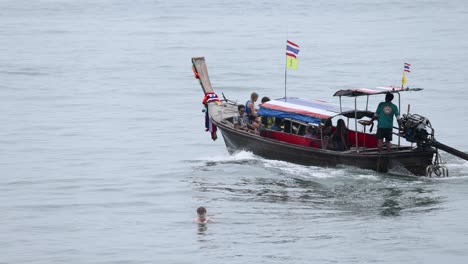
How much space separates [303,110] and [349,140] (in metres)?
1.52

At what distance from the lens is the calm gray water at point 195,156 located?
22.2 meters

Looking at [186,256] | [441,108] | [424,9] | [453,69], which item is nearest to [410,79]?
[453,69]

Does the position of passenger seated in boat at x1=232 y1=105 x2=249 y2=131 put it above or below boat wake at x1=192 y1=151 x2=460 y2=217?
above

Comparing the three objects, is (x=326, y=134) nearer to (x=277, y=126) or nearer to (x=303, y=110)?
(x=303, y=110)

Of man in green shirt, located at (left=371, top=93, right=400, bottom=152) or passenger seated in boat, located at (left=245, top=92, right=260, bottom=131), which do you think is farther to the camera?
passenger seated in boat, located at (left=245, top=92, right=260, bottom=131)

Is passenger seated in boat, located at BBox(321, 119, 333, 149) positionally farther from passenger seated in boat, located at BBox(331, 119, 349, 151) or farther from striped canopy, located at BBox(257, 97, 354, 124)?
striped canopy, located at BBox(257, 97, 354, 124)

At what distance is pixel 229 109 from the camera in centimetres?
3086

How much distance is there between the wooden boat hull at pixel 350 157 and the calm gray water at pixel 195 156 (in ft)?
1.01

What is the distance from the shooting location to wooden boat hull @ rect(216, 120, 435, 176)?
25672mm

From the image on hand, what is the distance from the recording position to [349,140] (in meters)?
27.2

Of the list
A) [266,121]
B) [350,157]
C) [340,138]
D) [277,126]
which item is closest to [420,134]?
[350,157]

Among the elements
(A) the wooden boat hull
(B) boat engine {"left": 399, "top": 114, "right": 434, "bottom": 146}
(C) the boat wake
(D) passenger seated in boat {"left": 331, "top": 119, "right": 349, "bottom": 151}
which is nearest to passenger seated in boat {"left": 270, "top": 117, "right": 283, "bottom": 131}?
(A) the wooden boat hull

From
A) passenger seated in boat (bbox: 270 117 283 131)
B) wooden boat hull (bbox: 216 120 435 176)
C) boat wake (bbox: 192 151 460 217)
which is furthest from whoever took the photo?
passenger seated in boat (bbox: 270 117 283 131)

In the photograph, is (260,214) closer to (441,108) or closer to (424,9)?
(441,108)
